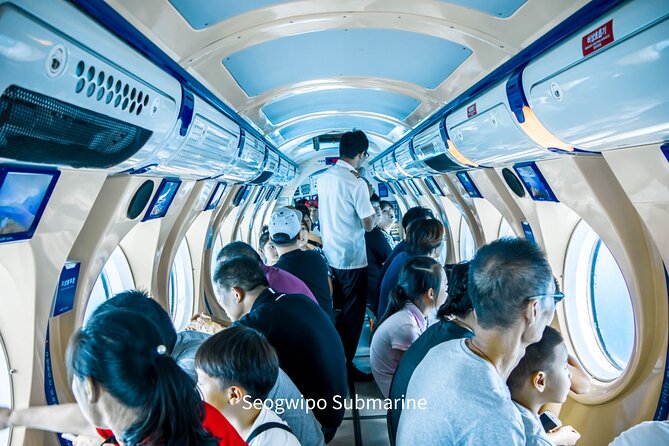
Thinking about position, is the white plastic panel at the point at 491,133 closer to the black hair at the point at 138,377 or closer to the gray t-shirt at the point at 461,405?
the gray t-shirt at the point at 461,405

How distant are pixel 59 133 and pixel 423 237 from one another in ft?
10.4

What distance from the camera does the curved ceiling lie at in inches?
96.6

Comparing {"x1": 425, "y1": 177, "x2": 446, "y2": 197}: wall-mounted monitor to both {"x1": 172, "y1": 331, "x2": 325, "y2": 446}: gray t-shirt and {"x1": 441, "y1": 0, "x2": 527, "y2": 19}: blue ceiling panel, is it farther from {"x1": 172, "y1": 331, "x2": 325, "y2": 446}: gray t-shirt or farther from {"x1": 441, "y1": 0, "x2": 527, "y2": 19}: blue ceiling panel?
{"x1": 172, "y1": 331, "x2": 325, "y2": 446}: gray t-shirt

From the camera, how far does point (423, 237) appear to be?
13.8 ft

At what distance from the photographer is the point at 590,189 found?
2.69 metres

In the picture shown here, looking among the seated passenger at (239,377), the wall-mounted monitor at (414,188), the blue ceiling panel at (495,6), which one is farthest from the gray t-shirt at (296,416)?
the wall-mounted monitor at (414,188)

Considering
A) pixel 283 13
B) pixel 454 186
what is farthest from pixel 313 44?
pixel 454 186

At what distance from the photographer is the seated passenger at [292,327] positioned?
2762 mm

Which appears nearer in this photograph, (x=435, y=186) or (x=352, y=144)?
(x=352, y=144)

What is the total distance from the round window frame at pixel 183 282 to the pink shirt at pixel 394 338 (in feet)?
10.4

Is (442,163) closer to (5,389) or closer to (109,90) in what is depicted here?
(109,90)

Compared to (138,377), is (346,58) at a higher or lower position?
higher

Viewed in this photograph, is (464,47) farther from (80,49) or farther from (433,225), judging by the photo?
(80,49)

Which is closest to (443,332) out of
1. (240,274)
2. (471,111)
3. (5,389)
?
(240,274)
